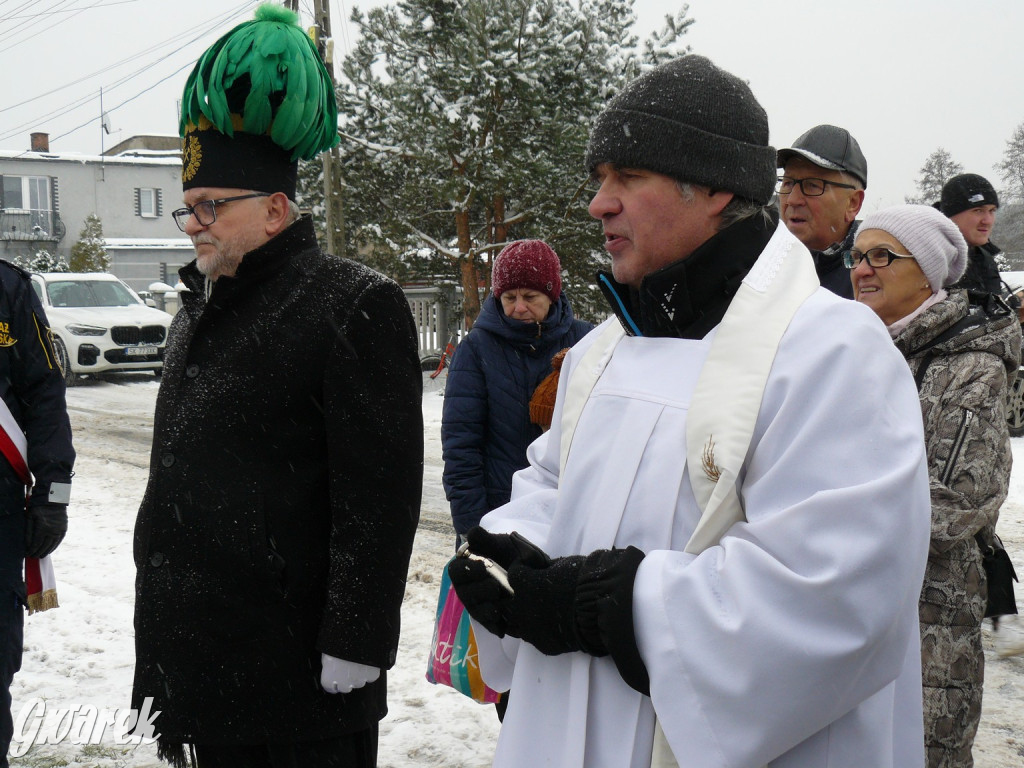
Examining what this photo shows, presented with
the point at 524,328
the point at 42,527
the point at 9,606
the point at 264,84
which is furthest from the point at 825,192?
the point at 9,606

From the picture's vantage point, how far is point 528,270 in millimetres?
3826

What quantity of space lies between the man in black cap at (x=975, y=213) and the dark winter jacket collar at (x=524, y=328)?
9.53 ft

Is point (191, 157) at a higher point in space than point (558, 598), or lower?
higher

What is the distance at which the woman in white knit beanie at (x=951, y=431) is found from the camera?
2568mm

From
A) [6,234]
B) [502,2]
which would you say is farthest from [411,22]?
[6,234]

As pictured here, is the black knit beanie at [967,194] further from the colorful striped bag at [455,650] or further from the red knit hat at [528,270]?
the colorful striped bag at [455,650]

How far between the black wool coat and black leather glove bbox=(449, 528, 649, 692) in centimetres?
62

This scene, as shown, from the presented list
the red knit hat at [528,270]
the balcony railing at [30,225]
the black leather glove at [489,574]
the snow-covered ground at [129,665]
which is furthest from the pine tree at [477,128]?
the balcony railing at [30,225]

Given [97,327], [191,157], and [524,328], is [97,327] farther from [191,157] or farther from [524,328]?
[191,157]

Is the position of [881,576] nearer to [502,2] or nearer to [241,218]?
[241,218]

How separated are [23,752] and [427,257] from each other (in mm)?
12760

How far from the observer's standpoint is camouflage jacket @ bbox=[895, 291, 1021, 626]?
255 centimetres

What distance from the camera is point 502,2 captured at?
13227 millimetres

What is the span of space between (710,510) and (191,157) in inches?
69.5
